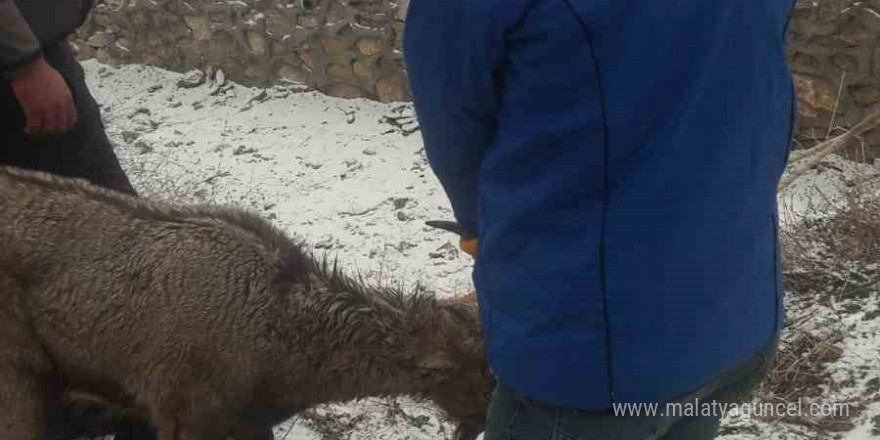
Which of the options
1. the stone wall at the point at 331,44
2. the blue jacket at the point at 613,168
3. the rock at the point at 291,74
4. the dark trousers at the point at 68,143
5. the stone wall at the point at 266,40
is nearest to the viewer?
the blue jacket at the point at 613,168

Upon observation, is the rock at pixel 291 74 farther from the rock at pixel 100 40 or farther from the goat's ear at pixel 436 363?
the goat's ear at pixel 436 363

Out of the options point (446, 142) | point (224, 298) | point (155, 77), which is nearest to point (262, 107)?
point (155, 77)

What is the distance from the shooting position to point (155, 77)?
9570 millimetres

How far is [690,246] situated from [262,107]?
722 centimetres

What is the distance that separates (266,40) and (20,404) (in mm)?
5870

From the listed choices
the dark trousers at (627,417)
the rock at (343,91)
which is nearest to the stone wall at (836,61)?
the rock at (343,91)

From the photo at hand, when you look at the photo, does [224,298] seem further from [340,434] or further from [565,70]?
[565,70]

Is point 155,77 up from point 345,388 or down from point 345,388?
up

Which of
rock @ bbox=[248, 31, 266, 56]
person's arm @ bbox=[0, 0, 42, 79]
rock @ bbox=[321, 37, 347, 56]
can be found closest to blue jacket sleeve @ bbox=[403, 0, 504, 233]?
person's arm @ bbox=[0, 0, 42, 79]

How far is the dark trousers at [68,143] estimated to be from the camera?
3650mm

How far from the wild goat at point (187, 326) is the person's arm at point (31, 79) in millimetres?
238

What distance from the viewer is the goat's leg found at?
3.37 meters

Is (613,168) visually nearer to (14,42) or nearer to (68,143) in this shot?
(14,42)

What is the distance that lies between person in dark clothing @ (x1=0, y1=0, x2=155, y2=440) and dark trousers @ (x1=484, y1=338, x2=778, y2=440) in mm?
2045
